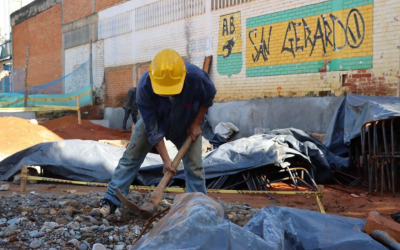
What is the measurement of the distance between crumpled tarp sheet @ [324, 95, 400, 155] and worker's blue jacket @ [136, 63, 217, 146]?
4.07m

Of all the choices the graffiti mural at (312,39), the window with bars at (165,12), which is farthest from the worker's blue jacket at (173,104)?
the window with bars at (165,12)

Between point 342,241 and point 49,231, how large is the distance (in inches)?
101

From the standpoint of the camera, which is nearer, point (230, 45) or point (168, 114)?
point (168, 114)

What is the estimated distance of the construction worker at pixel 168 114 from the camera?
3979 mm

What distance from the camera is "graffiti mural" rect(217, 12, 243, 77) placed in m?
13.4

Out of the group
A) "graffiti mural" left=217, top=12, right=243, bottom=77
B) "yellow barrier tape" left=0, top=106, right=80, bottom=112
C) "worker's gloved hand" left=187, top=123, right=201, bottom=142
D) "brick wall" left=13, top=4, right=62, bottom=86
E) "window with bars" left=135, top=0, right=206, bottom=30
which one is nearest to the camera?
"worker's gloved hand" left=187, top=123, right=201, bottom=142

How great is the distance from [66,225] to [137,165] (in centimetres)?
92

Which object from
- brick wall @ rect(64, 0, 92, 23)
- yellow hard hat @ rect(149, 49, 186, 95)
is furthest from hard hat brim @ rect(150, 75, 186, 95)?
brick wall @ rect(64, 0, 92, 23)

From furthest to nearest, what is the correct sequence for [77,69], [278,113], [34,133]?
[77,69]
[34,133]
[278,113]

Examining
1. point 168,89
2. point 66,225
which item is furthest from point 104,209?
point 168,89

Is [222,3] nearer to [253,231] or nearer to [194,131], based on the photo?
[194,131]

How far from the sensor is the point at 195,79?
418 cm

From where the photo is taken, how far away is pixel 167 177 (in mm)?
4355

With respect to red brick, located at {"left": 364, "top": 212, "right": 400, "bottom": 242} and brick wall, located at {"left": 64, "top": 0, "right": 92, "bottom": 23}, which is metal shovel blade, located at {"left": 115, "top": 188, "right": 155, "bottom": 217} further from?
brick wall, located at {"left": 64, "top": 0, "right": 92, "bottom": 23}
